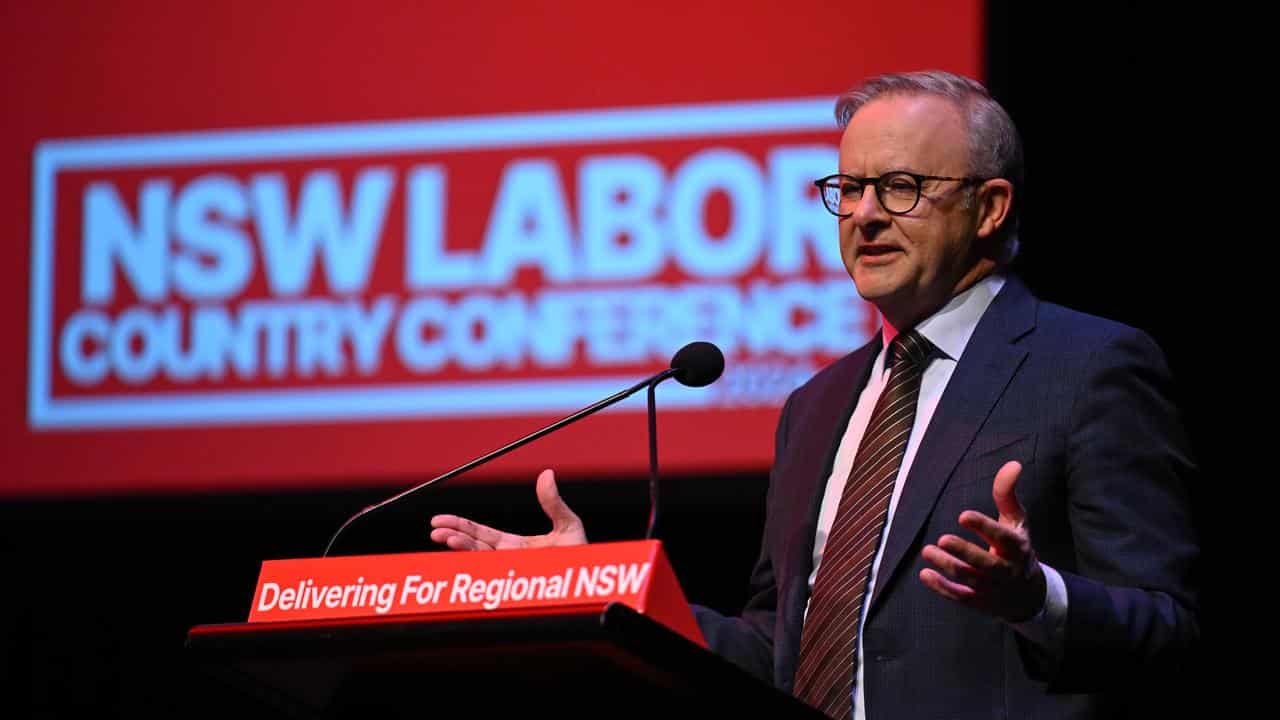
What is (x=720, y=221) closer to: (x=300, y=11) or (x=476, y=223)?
(x=476, y=223)

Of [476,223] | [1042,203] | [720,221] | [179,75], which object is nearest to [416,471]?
[476,223]

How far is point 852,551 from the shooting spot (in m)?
2.09

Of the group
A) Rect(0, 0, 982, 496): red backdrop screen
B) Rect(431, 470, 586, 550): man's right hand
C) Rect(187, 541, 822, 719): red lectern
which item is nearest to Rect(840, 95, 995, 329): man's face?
Rect(431, 470, 586, 550): man's right hand

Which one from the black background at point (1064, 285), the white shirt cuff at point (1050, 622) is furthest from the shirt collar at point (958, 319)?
the black background at point (1064, 285)

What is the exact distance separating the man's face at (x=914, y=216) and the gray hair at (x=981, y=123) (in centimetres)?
2

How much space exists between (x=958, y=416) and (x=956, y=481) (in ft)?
0.33

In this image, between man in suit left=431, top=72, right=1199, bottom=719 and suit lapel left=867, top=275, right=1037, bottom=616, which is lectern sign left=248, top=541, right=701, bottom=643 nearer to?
man in suit left=431, top=72, right=1199, bottom=719

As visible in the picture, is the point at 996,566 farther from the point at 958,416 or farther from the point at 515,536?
the point at 515,536

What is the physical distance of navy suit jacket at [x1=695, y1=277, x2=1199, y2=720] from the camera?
6.24 feet

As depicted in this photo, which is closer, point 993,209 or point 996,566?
point 996,566

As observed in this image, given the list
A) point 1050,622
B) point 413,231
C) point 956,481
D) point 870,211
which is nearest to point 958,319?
point 870,211

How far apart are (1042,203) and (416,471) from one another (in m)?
1.72

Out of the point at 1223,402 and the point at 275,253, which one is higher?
the point at 275,253

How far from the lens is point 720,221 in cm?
388
